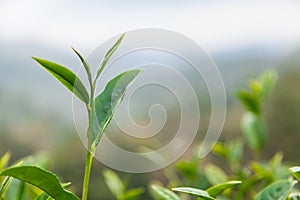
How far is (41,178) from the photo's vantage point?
0.33 metres

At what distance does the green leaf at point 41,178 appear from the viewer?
312mm

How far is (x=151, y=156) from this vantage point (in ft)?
2.49

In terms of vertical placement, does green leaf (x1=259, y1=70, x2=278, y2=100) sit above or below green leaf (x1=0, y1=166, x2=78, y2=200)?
below

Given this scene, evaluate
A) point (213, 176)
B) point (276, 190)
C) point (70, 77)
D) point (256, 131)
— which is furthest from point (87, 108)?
point (256, 131)

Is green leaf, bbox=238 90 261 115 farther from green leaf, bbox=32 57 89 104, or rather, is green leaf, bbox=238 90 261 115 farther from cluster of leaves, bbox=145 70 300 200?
green leaf, bbox=32 57 89 104

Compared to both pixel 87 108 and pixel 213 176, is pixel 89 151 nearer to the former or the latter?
pixel 87 108

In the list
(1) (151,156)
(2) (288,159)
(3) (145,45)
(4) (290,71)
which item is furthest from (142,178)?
(3) (145,45)

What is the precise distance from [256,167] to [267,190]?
23 centimetres

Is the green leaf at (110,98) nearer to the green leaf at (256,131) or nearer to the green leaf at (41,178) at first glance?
the green leaf at (41,178)

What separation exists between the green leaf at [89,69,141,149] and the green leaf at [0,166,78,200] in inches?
1.9

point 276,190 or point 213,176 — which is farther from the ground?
point 276,190

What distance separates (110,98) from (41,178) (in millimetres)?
87

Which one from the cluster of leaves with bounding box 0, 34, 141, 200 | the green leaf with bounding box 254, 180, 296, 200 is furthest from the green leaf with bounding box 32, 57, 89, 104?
the green leaf with bounding box 254, 180, 296, 200

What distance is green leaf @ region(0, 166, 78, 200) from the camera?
31 cm
